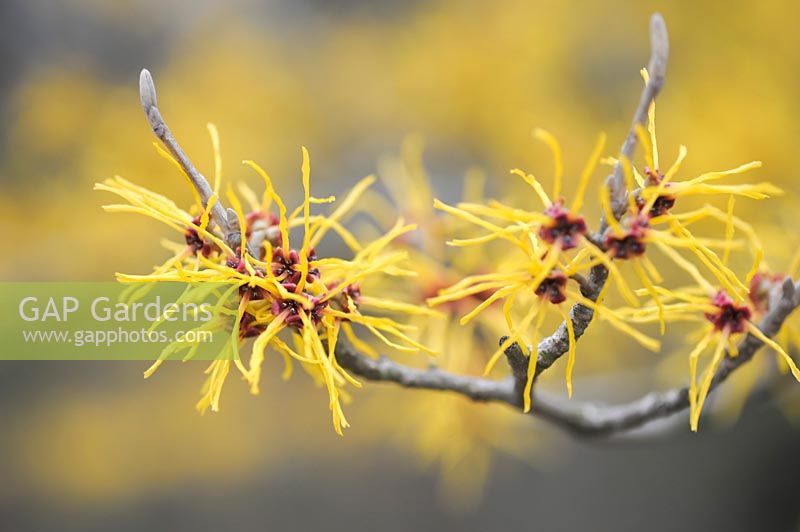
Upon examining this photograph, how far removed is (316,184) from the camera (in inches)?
63.5

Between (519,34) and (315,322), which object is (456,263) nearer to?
(315,322)

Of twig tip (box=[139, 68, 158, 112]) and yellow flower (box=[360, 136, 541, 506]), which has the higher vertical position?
twig tip (box=[139, 68, 158, 112])

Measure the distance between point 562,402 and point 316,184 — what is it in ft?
3.19

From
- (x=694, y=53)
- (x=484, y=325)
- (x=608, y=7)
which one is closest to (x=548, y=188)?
(x=694, y=53)

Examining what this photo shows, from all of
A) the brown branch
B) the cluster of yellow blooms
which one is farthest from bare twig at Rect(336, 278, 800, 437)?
the brown branch

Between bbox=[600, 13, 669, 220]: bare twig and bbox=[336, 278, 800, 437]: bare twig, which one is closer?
bbox=[600, 13, 669, 220]: bare twig

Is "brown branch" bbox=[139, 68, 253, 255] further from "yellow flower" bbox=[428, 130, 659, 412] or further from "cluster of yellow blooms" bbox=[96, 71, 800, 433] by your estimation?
"yellow flower" bbox=[428, 130, 659, 412]

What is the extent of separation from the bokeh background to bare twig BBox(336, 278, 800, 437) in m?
0.83

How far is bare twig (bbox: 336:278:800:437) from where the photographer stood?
0.57 m

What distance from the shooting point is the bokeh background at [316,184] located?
1.75 metres

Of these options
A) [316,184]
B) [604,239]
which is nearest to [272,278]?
[604,239]

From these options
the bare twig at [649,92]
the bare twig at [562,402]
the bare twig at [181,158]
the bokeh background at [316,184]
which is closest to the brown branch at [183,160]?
the bare twig at [181,158]

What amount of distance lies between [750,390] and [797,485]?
1391mm

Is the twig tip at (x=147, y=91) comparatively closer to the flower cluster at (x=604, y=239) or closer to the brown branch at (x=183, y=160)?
the brown branch at (x=183, y=160)
